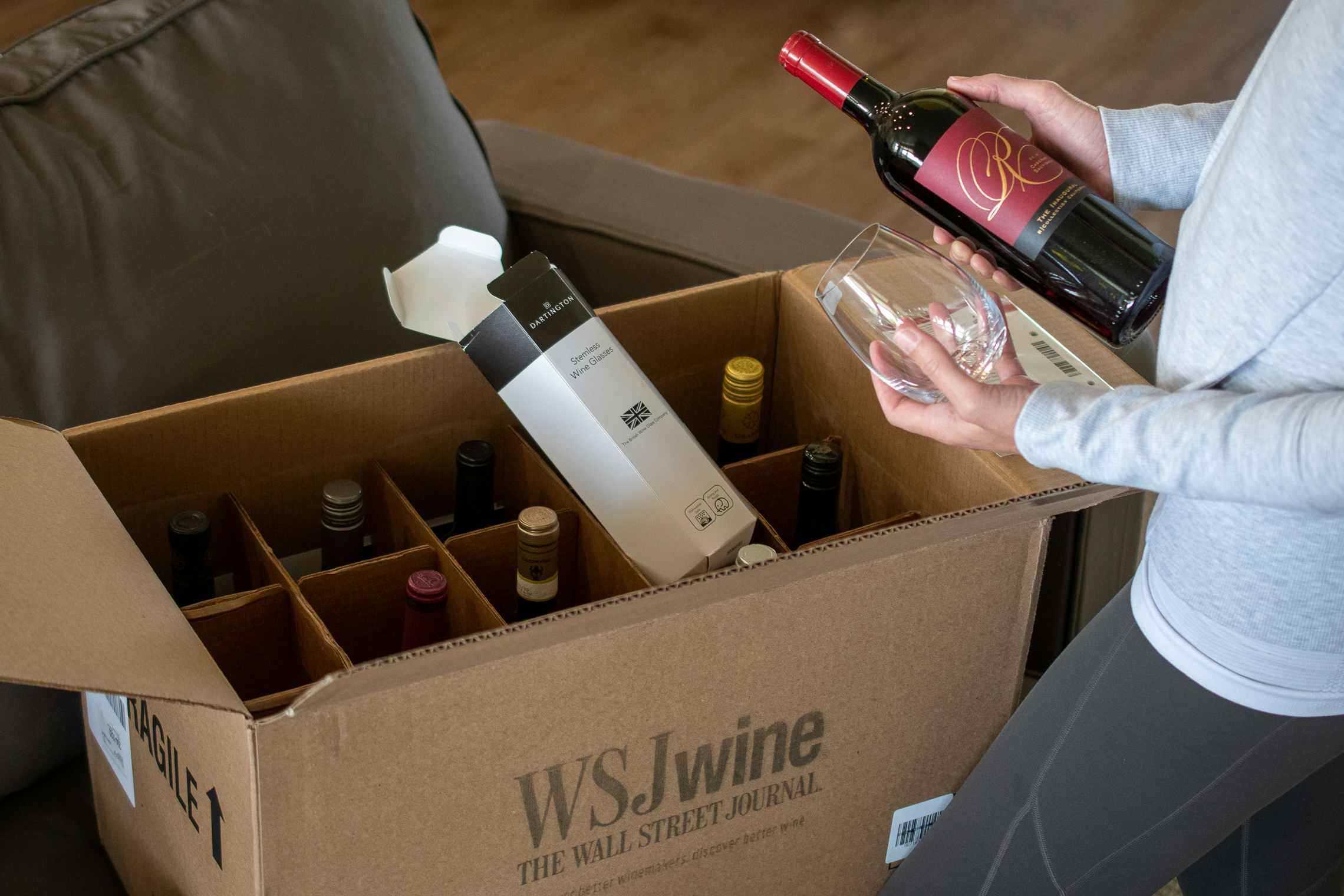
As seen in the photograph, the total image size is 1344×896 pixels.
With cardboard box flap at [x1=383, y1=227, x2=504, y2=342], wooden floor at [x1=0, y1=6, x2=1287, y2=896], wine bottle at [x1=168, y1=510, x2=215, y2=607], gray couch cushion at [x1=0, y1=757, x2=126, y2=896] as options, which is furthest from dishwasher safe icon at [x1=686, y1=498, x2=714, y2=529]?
wooden floor at [x1=0, y1=6, x2=1287, y2=896]

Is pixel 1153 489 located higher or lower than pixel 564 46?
higher

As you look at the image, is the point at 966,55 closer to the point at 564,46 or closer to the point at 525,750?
the point at 564,46

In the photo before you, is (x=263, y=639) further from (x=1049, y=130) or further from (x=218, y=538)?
(x=1049, y=130)

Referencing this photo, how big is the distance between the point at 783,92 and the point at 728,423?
225cm

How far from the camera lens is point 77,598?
2.12 feet

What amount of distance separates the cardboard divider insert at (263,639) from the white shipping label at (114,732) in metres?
0.08

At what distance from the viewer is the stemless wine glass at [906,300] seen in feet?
2.83

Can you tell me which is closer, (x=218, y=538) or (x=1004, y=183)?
(x=1004, y=183)

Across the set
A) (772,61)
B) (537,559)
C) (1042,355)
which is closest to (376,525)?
Answer: (537,559)

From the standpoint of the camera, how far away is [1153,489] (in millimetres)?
648

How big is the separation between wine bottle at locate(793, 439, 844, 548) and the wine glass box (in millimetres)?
48

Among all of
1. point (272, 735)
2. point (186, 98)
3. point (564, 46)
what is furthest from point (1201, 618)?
point (564, 46)

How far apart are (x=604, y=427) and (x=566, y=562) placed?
0.12 meters

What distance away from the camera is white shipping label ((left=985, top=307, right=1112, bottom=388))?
0.93 m
